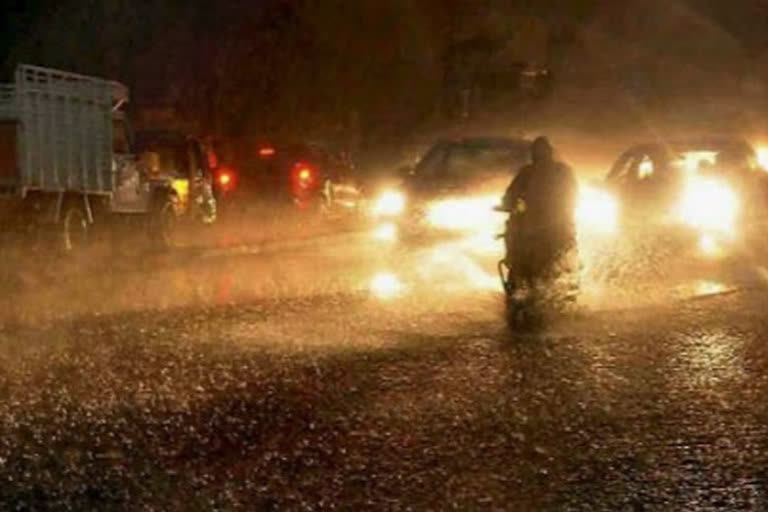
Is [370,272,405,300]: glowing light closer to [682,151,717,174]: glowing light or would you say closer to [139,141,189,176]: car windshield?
[139,141,189,176]: car windshield

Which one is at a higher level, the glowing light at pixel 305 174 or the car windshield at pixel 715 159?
the car windshield at pixel 715 159

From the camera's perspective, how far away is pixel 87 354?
1305 cm

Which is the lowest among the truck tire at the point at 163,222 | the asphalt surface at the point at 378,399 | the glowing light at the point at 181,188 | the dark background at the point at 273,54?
the asphalt surface at the point at 378,399

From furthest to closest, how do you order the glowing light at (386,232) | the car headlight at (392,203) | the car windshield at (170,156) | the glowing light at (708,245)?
the car windshield at (170,156), the glowing light at (386,232), the car headlight at (392,203), the glowing light at (708,245)

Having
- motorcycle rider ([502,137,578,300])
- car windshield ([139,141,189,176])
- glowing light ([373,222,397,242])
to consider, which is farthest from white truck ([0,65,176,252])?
motorcycle rider ([502,137,578,300])

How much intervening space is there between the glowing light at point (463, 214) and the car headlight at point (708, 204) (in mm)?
3601

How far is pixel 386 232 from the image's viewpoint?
2859 cm

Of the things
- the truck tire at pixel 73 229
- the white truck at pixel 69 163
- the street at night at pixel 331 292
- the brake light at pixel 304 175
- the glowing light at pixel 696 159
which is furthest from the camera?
the brake light at pixel 304 175

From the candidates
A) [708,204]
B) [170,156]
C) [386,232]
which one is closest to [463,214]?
[386,232]

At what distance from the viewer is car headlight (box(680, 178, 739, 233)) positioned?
26.8 metres

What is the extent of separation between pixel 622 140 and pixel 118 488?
49596 mm

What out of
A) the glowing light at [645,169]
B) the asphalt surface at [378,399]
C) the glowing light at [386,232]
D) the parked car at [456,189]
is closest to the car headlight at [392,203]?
the parked car at [456,189]

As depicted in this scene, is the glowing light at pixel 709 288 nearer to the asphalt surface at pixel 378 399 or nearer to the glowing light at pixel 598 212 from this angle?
Answer: the asphalt surface at pixel 378 399

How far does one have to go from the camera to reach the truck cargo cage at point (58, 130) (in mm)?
20922
